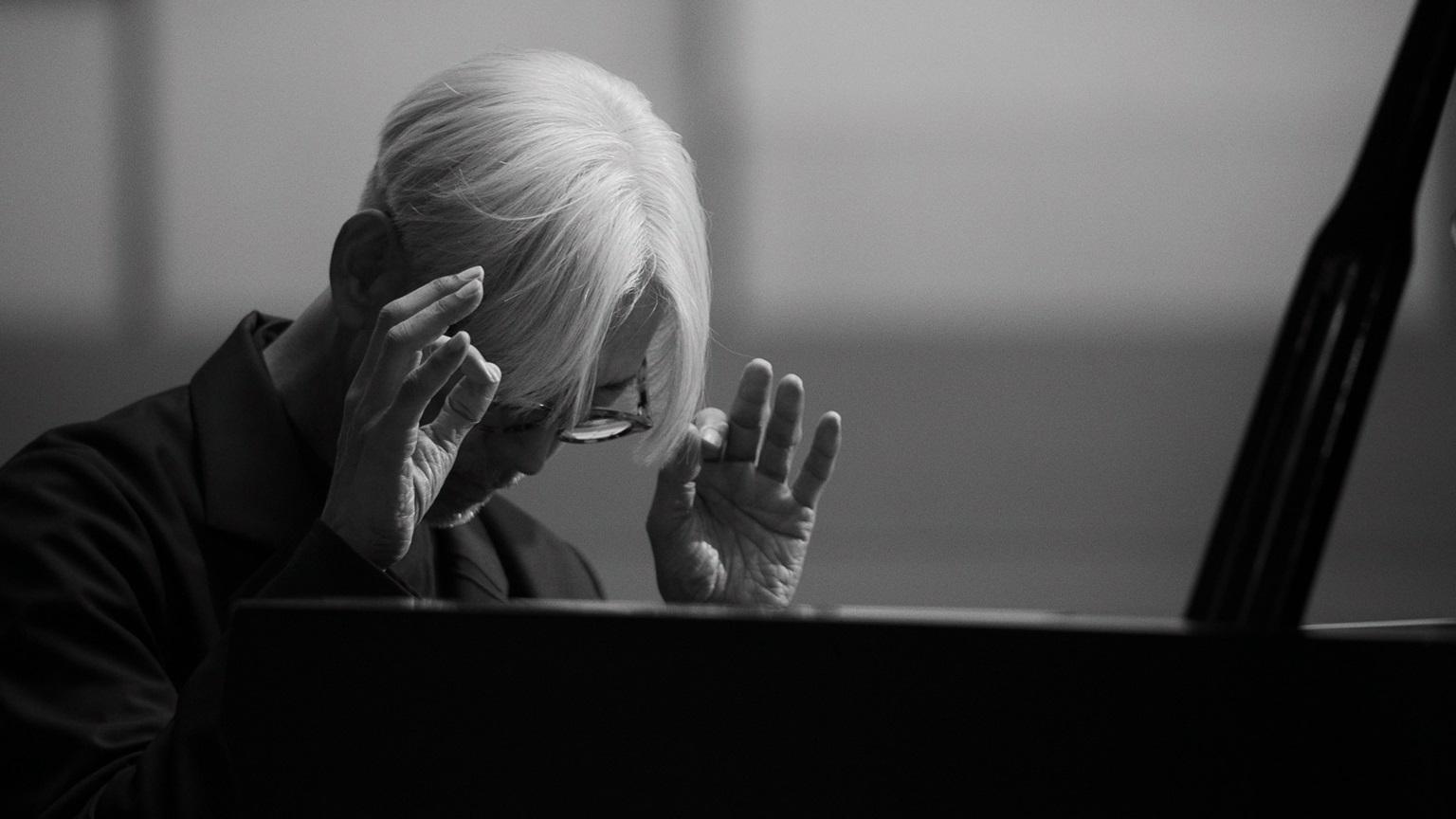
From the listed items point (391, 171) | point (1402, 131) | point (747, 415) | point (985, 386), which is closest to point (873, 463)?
point (985, 386)

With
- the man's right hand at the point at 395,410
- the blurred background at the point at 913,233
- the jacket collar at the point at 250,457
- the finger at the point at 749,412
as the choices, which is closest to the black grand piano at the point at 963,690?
the man's right hand at the point at 395,410

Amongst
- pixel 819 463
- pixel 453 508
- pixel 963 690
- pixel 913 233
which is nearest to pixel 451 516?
pixel 453 508

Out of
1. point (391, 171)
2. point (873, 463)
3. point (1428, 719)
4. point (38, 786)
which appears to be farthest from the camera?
point (873, 463)

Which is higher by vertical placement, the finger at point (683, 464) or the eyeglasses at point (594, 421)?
the eyeglasses at point (594, 421)

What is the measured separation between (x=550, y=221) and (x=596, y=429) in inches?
7.7

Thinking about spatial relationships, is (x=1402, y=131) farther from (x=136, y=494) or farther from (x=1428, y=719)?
(x=136, y=494)

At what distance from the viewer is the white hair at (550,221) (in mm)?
1242

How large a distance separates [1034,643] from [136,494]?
2.95ft

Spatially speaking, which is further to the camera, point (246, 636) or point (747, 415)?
point (747, 415)

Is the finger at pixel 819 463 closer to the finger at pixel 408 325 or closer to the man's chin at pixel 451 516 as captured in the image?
the man's chin at pixel 451 516

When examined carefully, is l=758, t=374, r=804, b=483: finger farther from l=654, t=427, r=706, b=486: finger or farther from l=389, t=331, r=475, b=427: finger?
l=389, t=331, r=475, b=427: finger

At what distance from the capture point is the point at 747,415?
1.46 metres

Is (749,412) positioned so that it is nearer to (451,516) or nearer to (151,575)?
(451,516)

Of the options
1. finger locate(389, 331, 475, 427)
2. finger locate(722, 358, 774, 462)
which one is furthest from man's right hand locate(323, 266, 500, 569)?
finger locate(722, 358, 774, 462)
